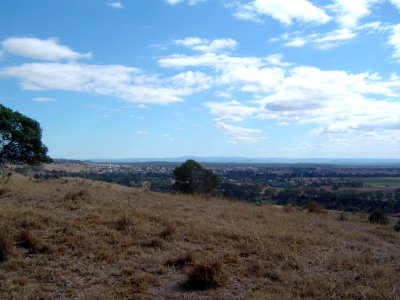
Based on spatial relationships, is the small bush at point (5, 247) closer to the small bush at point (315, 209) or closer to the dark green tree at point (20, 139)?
the small bush at point (315, 209)

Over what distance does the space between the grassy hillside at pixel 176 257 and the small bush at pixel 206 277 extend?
15 mm

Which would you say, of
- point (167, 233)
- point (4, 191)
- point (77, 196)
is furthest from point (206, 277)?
point (4, 191)

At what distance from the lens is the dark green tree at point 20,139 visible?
A: 2019 cm

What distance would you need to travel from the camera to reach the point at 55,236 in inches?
315

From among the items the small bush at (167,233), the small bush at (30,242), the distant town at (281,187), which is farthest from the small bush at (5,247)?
the distant town at (281,187)

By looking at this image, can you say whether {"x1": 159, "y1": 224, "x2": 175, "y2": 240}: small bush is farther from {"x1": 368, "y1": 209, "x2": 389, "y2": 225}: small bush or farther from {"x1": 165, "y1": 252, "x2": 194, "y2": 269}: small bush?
{"x1": 368, "y1": 209, "x2": 389, "y2": 225}: small bush

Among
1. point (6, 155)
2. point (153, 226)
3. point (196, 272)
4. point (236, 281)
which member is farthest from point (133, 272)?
point (6, 155)

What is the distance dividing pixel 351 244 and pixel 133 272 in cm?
546

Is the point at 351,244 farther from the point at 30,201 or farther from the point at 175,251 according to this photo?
the point at 30,201

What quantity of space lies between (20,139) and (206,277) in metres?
16.9

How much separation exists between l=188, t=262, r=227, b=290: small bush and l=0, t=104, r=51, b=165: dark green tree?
16.5 metres

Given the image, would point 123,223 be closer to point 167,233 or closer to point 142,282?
point 167,233

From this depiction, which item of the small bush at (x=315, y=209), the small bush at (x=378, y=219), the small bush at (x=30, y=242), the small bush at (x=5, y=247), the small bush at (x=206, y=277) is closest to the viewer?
the small bush at (x=206, y=277)

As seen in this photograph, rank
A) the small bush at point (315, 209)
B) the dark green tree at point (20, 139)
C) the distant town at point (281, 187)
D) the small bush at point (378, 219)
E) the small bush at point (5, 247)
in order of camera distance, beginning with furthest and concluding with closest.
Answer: the distant town at point (281, 187) → the dark green tree at point (20, 139) → the small bush at point (315, 209) → the small bush at point (378, 219) → the small bush at point (5, 247)
